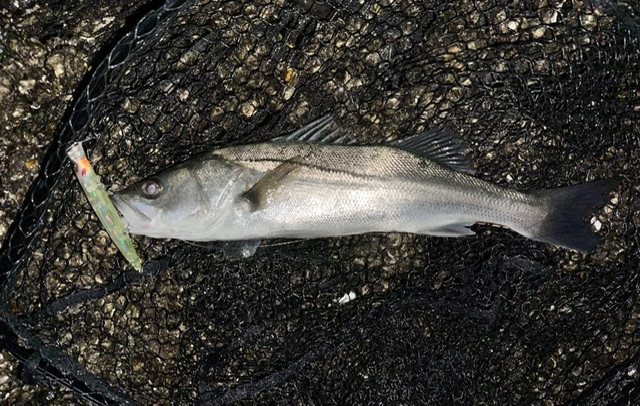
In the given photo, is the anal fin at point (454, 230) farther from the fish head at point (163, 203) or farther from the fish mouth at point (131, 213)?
the fish mouth at point (131, 213)

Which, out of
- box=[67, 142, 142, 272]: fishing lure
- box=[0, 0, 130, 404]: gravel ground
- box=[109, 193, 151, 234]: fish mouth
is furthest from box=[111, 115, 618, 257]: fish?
box=[0, 0, 130, 404]: gravel ground

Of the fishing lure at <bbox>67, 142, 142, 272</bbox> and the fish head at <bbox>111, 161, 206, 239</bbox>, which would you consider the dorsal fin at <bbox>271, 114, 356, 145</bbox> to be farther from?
the fishing lure at <bbox>67, 142, 142, 272</bbox>

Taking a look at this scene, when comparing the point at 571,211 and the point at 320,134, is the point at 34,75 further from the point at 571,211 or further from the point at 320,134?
the point at 571,211

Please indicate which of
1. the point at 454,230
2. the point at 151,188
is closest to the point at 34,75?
the point at 151,188

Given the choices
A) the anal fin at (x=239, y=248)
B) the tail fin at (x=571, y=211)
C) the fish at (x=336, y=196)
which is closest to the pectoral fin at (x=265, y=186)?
the fish at (x=336, y=196)

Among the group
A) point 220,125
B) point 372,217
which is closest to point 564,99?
point 372,217

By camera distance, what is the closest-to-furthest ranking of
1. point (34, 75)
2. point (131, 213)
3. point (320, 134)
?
point (131, 213), point (320, 134), point (34, 75)
